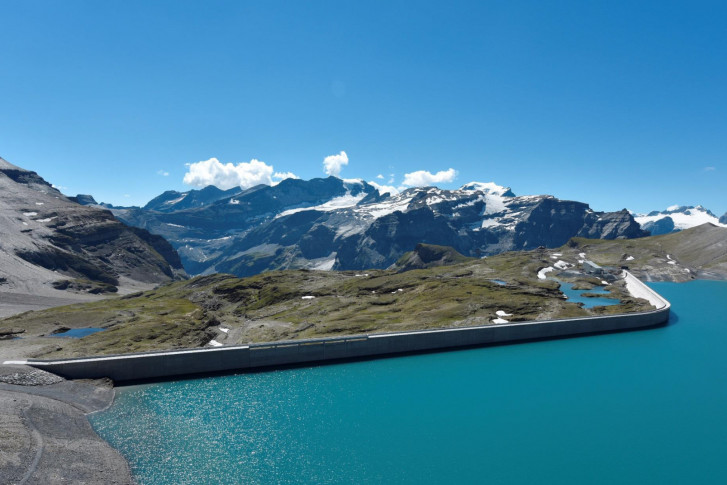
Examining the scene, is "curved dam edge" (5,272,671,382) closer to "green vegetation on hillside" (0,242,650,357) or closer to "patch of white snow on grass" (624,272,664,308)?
"green vegetation on hillside" (0,242,650,357)

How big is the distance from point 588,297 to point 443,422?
120 meters

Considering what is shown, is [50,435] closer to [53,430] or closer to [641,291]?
[53,430]

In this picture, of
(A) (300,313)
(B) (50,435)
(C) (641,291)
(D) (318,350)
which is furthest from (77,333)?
(C) (641,291)

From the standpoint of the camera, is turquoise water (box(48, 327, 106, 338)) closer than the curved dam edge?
No

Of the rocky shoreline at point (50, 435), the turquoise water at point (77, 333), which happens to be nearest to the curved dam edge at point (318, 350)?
the rocky shoreline at point (50, 435)

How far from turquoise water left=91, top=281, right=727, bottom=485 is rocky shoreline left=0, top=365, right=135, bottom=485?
237 centimetres

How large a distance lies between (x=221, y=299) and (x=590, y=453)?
453 ft

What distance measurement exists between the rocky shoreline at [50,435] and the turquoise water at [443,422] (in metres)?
2.37

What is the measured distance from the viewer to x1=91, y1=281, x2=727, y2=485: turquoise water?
139 feet

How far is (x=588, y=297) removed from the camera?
493ft

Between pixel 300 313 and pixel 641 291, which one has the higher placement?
pixel 641 291

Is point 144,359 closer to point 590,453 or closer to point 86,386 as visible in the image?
point 86,386

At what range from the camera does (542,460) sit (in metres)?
44.4

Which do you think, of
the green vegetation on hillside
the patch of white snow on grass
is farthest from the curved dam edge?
the patch of white snow on grass
